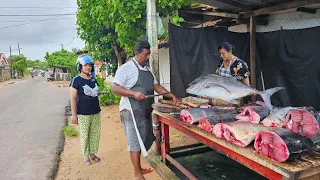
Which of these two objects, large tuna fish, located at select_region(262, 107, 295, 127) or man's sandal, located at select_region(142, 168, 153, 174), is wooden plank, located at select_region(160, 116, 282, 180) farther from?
man's sandal, located at select_region(142, 168, 153, 174)

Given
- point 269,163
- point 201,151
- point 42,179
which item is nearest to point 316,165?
point 269,163

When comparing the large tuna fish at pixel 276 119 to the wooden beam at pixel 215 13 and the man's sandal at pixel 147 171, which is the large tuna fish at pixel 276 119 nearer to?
the man's sandal at pixel 147 171

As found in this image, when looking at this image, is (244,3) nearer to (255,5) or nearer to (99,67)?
(255,5)

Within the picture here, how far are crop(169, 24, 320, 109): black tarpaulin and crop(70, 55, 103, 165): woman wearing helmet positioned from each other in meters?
1.51

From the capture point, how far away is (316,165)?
1.48 meters

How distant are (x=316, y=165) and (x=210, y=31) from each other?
4048mm

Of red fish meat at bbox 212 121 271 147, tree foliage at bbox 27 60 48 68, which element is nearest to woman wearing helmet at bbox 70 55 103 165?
red fish meat at bbox 212 121 271 147

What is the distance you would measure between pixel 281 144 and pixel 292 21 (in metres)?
5.09

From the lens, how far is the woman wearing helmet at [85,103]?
4.01 m

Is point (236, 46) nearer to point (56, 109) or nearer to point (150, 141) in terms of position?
point (150, 141)

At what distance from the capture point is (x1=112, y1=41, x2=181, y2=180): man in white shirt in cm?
317

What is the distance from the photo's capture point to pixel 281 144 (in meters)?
1.53

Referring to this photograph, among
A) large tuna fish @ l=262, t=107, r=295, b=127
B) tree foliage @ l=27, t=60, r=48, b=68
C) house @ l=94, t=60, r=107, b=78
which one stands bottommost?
large tuna fish @ l=262, t=107, r=295, b=127

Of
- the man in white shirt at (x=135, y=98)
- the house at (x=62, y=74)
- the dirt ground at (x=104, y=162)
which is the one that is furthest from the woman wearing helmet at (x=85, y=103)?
the house at (x=62, y=74)
